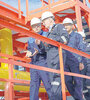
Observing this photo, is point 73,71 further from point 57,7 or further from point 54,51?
point 57,7

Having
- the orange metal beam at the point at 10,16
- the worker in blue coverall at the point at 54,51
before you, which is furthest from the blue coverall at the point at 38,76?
the orange metal beam at the point at 10,16

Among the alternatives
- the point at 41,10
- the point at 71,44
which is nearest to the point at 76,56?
the point at 71,44

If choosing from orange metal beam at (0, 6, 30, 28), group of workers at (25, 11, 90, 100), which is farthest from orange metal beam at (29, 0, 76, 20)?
group of workers at (25, 11, 90, 100)

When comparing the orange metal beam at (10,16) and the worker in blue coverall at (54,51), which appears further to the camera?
the orange metal beam at (10,16)

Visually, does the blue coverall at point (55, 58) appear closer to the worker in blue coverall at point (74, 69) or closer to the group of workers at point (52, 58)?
the group of workers at point (52, 58)

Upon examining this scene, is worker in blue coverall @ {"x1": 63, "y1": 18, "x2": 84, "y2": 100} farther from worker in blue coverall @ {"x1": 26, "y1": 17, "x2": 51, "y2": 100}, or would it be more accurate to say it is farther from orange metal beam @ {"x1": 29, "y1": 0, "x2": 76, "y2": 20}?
orange metal beam @ {"x1": 29, "y1": 0, "x2": 76, "y2": 20}

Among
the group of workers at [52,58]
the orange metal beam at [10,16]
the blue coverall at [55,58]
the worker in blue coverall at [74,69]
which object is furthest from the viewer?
the orange metal beam at [10,16]

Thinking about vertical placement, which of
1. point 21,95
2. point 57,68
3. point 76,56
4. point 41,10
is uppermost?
point 41,10

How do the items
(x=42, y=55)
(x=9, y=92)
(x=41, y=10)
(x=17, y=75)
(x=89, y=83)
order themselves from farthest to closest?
(x=41, y=10)
(x=17, y=75)
(x=89, y=83)
(x=42, y=55)
(x=9, y=92)

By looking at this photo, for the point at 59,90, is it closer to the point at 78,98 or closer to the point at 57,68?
the point at 57,68

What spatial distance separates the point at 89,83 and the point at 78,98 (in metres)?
1.01

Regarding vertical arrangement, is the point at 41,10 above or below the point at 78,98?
above

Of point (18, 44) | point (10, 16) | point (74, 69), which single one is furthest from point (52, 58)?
point (18, 44)

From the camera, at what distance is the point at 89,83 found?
4.65 metres
